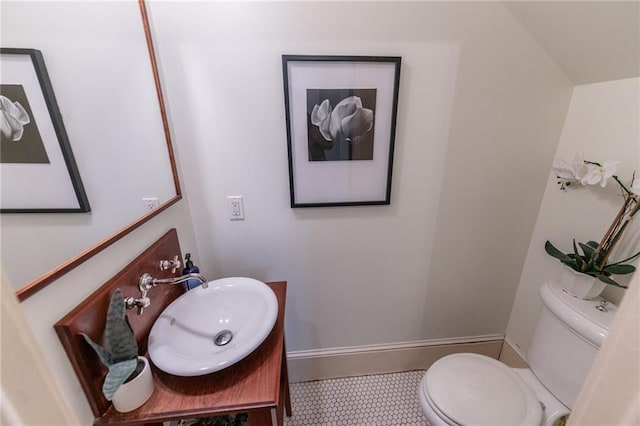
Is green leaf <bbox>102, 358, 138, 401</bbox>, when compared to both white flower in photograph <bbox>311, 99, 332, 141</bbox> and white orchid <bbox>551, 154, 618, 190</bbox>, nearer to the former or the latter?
white flower in photograph <bbox>311, 99, 332, 141</bbox>

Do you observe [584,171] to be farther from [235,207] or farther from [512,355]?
→ [235,207]

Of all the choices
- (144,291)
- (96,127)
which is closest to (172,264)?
(144,291)

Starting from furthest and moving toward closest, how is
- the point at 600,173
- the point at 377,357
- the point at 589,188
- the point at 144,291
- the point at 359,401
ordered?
the point at 377,357, the point at 359,401, the point at 589,188, the point at 600,173, the point at 144,291

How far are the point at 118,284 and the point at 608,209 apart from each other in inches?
69.5

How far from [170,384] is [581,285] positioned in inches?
58.5

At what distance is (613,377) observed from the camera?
0.36m

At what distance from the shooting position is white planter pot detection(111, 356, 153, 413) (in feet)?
2.20

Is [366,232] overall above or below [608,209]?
below

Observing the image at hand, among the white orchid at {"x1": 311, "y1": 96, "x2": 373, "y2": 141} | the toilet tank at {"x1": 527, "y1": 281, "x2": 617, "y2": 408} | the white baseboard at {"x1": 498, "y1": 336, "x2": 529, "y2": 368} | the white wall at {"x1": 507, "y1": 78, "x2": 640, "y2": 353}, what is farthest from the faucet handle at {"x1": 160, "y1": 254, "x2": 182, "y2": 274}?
the white baseboard at {"x1": 498, "y1": 336, "x2": 529, "y2": 368}

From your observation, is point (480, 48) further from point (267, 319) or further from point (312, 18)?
point (267, 319)

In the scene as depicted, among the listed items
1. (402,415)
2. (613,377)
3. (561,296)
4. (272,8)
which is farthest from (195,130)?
(402,415)

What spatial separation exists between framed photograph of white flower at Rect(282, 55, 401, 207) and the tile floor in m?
1.13

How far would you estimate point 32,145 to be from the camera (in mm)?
603

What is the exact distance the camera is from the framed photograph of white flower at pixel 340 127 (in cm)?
104
